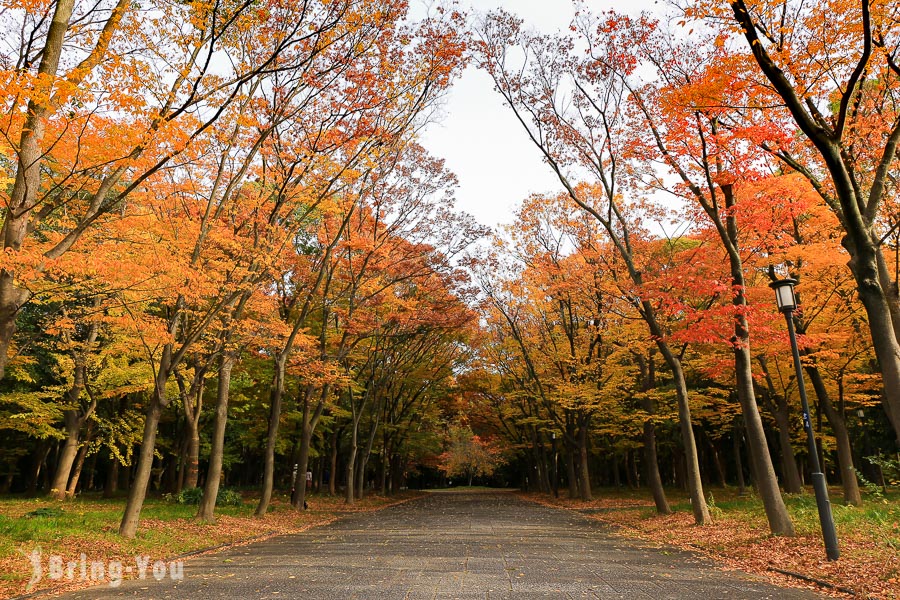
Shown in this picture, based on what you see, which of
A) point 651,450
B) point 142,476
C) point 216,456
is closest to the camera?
point 142,476

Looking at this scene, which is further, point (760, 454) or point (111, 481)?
point (111, 481)

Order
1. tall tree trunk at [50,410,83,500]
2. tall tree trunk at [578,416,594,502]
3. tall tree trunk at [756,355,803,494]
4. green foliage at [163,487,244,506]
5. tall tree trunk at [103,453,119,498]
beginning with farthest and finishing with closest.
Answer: tall tree trunk at [578,416,594,502] → tall tree trunk at [103,453,119,498] → tall tree trunk at [50,410,83,500] → tall tree trunk at [756,355,803,494] → green foliage at [163,487,244,506]

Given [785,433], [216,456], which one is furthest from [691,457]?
[216,456]

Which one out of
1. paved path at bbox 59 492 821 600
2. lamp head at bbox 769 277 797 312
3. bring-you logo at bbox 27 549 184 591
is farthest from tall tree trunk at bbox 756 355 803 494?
bring-you logo at bbox 27 549 184 591

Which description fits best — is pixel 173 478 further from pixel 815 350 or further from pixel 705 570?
pixel 815 350

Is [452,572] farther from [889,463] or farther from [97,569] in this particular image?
[889,463]

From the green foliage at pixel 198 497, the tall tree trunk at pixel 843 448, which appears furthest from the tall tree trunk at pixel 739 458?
the green foliage at pixel 198 497

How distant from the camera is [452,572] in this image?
24.4 feet

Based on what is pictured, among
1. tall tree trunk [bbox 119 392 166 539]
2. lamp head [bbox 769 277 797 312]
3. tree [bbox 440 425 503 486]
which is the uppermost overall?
lamp head [bbox 769 277 797 312]

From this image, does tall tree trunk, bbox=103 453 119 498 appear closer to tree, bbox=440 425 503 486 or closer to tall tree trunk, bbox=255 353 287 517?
tall tree trunk, bbox=255 353 287 517

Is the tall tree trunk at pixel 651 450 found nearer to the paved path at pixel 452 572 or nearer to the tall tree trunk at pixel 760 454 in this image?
the paved path at pixel 452 572

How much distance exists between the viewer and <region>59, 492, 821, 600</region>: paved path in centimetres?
623

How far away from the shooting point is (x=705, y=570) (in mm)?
7820

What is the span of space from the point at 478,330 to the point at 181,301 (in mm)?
18128
